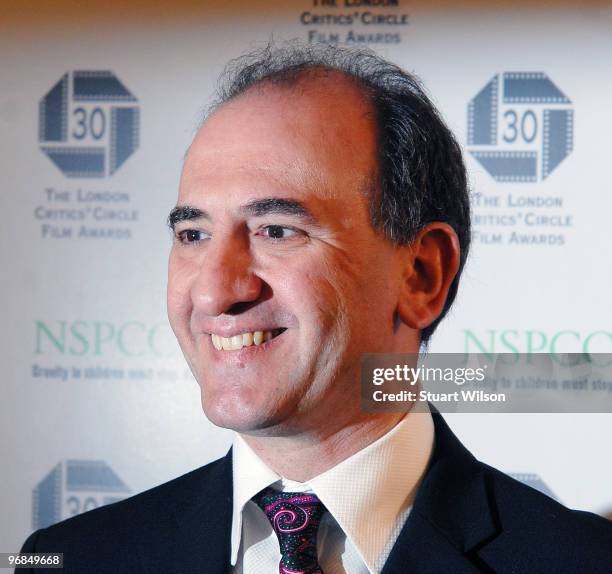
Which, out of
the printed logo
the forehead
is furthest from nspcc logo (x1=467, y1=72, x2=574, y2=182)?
the printed logo

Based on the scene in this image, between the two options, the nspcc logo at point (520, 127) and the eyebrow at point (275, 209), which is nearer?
the eyebrow at point (275, 209)

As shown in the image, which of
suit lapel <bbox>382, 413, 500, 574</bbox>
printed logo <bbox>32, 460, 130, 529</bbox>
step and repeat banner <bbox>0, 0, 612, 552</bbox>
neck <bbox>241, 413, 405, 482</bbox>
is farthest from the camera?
printed logo <bbox>32, 460, 130, 529</bbox>

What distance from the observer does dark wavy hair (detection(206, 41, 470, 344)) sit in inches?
60.5

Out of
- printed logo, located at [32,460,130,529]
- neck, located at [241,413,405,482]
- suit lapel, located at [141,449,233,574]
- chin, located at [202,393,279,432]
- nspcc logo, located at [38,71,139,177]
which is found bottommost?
printed logo, located at [32,460,130,529]

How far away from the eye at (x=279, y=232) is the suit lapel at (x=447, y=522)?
0.46 m

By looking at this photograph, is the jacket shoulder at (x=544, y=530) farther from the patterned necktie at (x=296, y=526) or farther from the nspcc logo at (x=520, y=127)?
the nspcc logo at (x=520, y=127)

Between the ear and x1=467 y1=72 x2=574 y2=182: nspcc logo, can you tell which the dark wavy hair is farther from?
x1=467 y1=72 x2=574 y2=182: nspcc logo

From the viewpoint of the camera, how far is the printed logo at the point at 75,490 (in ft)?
7.44

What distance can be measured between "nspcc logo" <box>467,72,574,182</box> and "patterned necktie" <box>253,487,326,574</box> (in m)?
1.06

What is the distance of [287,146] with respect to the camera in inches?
56.5

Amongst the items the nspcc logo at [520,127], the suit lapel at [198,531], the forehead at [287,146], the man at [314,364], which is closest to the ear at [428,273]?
the man at [314,364]

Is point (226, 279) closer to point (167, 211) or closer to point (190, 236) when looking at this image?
point (190, 236)

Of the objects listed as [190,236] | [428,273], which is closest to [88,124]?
[190,236]

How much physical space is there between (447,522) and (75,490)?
1209 mm
